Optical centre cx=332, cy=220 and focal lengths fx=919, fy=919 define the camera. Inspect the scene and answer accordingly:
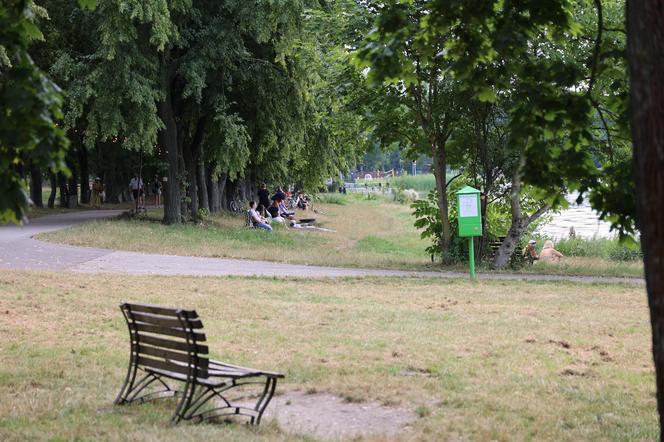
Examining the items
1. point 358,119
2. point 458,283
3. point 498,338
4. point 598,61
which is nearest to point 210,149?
point 358,119

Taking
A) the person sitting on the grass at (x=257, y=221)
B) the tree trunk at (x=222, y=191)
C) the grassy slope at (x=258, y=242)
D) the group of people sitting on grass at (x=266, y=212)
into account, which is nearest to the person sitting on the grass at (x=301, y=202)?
the tree trunk at (x=222, y=191)

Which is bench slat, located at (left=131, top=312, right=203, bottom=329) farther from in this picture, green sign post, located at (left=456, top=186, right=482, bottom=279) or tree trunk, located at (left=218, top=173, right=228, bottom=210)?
tree trunk, located at (left=218, top=173, right=228, bottom=210)

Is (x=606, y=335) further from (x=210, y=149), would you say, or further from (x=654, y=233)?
(x=210, y=149)

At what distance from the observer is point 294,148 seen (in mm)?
32969

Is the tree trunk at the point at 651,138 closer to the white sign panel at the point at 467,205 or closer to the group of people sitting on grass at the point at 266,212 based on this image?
the white sign panel at the point at 467,205

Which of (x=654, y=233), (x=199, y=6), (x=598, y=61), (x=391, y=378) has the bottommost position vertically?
(x=391, y=378)

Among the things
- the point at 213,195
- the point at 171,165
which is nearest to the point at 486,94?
the point at 171,165

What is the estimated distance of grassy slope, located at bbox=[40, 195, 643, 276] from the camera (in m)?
22.1

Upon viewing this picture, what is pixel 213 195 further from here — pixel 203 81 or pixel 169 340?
pixel 169 340

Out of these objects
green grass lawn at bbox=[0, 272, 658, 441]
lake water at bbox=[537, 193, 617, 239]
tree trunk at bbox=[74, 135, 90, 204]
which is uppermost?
tree trunk at bbox=[74, 135, 90, 204]

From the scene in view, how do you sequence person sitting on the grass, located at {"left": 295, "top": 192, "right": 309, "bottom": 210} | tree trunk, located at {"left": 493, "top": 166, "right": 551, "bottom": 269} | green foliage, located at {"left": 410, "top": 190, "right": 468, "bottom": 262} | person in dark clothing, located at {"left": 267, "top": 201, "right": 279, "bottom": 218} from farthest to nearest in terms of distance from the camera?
1. person sitting on the grass, located at {"left": 295, "top": 192, "right": 309, "bottom": 210}
2. person in dark clothing, located at {"left": 267, "top": 201, "right": 279, "bottom": 218}
3. green foliage, located at {"left": 410, "top": 190, "right": 468, "bottom": 262}
4. tree trunk, located at {"left": 493, "top": 166, "right": 551, "bottom": 269}

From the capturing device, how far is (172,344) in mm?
7395

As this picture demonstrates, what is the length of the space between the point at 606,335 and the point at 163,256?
13254mm

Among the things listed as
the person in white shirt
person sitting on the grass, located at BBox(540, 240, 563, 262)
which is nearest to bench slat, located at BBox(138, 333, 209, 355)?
person sitting on the grass, located at BBox(540, 240, 563, 262)
